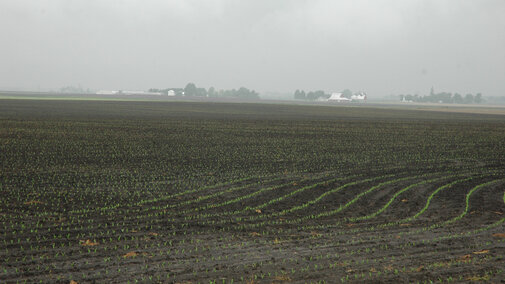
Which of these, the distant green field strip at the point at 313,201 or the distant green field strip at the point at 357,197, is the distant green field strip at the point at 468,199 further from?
the distant green field strip at the point at 313,201

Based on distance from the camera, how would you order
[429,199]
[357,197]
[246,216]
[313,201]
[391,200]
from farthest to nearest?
[357,197]
[429,199]
[391,200]
[313,201]
[246,216]

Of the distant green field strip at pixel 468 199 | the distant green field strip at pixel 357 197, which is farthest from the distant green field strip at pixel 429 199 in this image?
the distant green field strip at pixel 357 197

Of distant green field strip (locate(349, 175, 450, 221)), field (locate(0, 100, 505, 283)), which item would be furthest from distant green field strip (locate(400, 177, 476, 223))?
distant green field strip (locate(349, 175, 450, 221))

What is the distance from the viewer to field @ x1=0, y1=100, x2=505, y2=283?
30.2ft

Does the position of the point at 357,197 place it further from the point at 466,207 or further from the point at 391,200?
the point at 466,207

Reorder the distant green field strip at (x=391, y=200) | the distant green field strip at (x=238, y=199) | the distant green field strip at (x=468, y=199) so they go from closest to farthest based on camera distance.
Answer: the distant green field strip at (x=468, y=199), the distant green field strip at (x=391, y=200), the distant green field strip at (x=238, y=199)

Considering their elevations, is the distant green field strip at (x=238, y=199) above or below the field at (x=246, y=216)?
below

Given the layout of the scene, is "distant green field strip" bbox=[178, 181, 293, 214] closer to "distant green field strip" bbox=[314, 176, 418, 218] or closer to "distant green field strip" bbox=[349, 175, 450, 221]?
"distant green field strip" bbox=[314, 176, 418, 218]

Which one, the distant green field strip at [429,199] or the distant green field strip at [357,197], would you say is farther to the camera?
the distant green field strip at [357,197]

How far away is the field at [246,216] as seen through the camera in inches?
363

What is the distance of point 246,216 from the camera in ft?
43.5

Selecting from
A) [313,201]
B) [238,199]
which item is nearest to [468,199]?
[313,201]

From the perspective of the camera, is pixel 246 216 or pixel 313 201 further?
pixel 313 201

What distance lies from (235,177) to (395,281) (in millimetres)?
10875
